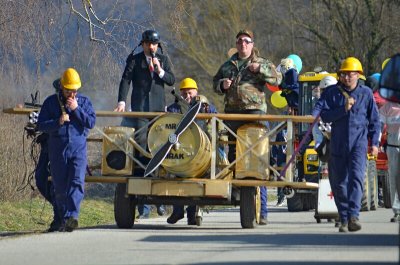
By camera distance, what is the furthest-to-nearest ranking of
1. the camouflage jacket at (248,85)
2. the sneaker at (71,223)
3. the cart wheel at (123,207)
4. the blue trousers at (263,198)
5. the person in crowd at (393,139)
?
the person in crowd at (393,139), the blue trousers at (263,198), the camouflage jacket at (248,85), the cart wheel at (123,207), the sneaker at (71,223)

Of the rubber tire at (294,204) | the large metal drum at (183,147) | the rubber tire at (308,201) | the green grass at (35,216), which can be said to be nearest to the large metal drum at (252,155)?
the large metal drum at (183,147)

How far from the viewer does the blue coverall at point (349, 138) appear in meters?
17.0

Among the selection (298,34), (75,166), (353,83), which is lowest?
(75,166)

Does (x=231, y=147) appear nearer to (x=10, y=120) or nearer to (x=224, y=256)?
(x=224, y=256)

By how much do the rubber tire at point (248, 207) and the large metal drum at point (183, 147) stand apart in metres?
0.61

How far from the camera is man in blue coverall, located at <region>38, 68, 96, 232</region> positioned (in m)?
17.6

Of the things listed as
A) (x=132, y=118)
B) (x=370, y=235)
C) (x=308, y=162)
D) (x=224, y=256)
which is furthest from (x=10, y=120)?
(x=224, y=256)

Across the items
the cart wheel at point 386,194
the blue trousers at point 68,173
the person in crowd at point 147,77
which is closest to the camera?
the blue trousers at point 68,173

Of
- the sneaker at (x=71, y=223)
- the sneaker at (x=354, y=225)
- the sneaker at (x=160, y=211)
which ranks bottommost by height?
the sneaker at (x=71, y=223)

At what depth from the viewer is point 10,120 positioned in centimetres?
2728

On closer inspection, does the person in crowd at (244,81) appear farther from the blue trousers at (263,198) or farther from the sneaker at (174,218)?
the sneaker at (174,218)

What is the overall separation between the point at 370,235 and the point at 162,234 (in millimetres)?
2583

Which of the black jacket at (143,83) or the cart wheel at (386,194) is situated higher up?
the black jacket at (143,83)

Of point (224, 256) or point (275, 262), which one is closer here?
point (275, 262)
